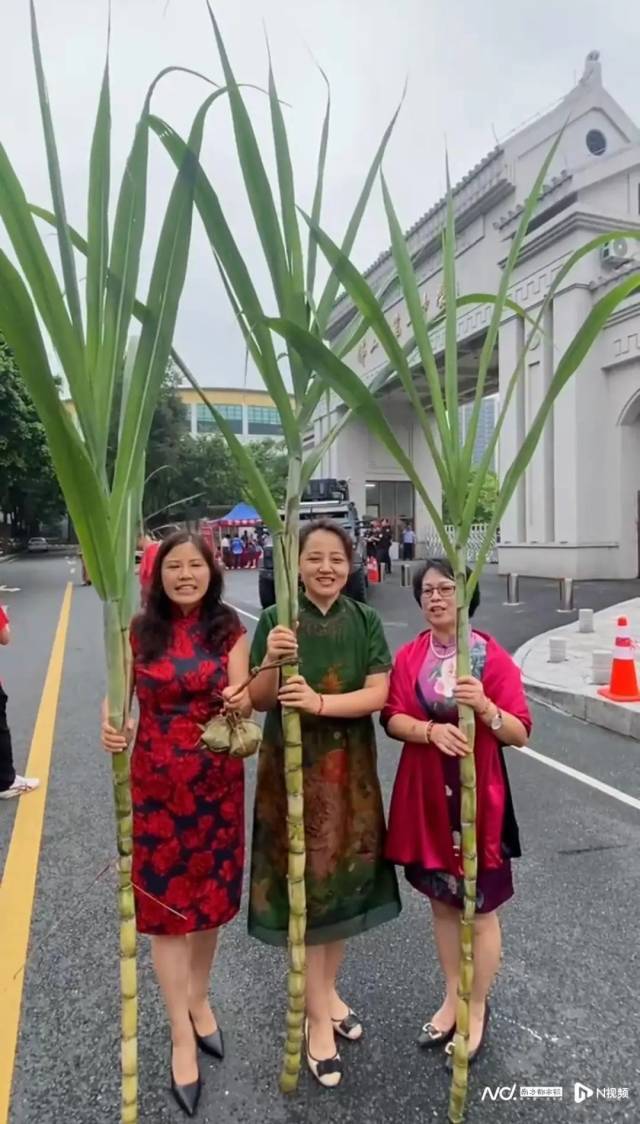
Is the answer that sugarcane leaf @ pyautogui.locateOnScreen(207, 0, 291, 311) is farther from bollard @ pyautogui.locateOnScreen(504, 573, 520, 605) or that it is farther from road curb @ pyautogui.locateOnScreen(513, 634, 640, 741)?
bollard @ pyautogui.locateOnScreen(504, 573, 520, 605)

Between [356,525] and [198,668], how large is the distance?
539 inches

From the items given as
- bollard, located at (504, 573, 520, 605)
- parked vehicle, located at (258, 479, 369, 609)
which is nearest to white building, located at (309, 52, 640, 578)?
parked vehicle, located at (258, 479, 369, 609)

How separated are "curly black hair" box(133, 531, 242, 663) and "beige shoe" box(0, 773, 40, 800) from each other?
271 centimetres

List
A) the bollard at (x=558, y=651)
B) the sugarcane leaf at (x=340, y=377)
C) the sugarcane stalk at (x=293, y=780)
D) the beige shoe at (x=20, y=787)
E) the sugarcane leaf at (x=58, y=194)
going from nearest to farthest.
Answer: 1. the sugarcane leaf at (x=58, y=194)
2. the sugarcane leaf at (x=340, y=377)
3. the sugarcane stalk at (x=293, y=780)
4. the beige shoe at (x=20, y=787)
5. the bollard at (x=558, y=651)

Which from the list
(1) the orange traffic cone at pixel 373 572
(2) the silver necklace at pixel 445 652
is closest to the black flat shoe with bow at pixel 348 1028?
(2) the silver necklace at pixel 445 652

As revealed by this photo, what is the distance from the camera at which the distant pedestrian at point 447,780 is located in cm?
203

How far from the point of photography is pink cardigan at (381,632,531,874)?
2.03 metres

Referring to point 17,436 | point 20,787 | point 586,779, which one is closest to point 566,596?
point 586,779

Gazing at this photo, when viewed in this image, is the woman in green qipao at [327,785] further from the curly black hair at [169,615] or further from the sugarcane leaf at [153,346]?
the sugarcane leaf at [153,346]

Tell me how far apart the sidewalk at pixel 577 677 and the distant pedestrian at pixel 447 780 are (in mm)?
3819

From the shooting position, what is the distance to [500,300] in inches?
63.3

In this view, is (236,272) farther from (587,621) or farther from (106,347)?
(587,621)

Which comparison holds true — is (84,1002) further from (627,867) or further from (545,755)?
(545,755)

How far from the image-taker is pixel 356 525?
51.3ft
